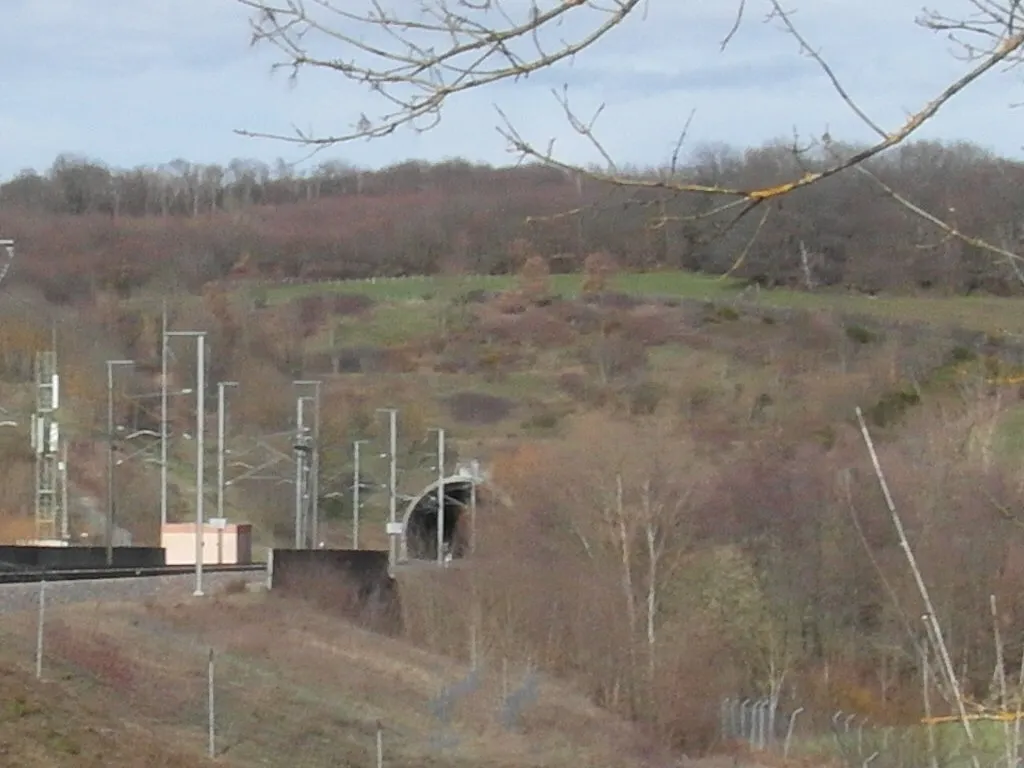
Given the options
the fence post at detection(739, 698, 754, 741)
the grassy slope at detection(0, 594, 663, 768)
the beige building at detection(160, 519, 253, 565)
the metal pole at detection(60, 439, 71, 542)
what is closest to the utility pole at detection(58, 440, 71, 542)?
the metal pole at detection(60, 439, 71, 542)

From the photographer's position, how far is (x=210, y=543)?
234 feet

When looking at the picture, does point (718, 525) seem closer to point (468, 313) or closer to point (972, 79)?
point (972, 79)

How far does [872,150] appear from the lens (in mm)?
5961

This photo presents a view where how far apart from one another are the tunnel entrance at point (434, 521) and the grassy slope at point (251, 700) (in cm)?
3079

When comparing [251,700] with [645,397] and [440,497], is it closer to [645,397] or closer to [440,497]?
[440,497]

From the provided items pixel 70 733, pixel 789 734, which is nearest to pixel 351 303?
pixel 789 734

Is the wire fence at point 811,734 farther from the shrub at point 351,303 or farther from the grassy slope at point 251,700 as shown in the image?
the shrub at point 351,303

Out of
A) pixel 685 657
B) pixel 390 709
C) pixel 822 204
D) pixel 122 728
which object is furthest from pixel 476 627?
pixel 822 204

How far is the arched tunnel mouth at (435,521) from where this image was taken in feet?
265

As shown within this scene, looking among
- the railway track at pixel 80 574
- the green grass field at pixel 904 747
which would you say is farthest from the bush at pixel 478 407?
the green grass field at pixel 904 747

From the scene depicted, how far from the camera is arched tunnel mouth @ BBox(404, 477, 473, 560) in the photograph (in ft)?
265

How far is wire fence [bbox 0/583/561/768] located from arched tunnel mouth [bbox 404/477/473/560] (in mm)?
32450

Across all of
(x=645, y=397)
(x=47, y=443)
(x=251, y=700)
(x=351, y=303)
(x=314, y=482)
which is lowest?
(x=251, y=700)

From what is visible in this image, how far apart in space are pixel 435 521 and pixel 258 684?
51.9 meters
